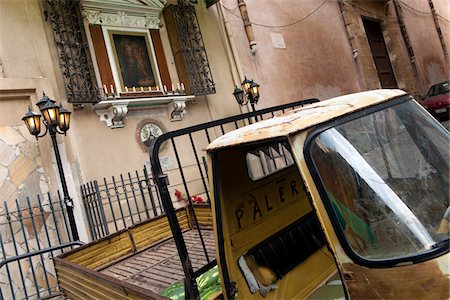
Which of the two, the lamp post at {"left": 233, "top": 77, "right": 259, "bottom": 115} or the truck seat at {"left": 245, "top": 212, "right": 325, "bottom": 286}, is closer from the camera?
the truck seat at {"left": 245, "top": 212, "right": 325, "bottom": 286}

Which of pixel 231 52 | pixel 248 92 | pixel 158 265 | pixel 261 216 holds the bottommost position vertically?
pixel 158 265

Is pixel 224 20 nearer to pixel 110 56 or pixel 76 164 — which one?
pixel 110 56

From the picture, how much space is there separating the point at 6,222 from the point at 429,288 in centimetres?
593

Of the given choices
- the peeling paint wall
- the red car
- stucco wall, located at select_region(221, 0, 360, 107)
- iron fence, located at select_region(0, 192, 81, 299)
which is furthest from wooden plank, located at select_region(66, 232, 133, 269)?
the red car

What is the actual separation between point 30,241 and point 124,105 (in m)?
3.03

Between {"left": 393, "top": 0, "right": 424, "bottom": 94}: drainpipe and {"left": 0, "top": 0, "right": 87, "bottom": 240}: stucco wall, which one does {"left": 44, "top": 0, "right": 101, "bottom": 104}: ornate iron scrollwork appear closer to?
{"left": 0, "top": 0, "right": 87, "bottom": 240}: stucco wall

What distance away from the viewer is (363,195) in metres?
1.47

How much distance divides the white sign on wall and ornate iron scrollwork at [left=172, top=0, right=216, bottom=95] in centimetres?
320

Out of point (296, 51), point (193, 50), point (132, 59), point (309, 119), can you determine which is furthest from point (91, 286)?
point (296, 51)

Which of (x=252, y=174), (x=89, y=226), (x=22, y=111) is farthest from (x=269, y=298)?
(x=22, y=111)

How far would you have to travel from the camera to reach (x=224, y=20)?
9.46 m

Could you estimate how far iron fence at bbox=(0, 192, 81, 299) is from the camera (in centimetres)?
512

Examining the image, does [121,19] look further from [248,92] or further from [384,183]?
[384,183]

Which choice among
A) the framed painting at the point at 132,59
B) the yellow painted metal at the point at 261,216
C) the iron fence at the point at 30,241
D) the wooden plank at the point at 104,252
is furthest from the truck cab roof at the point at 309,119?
the framed painting at the point at 132,59
